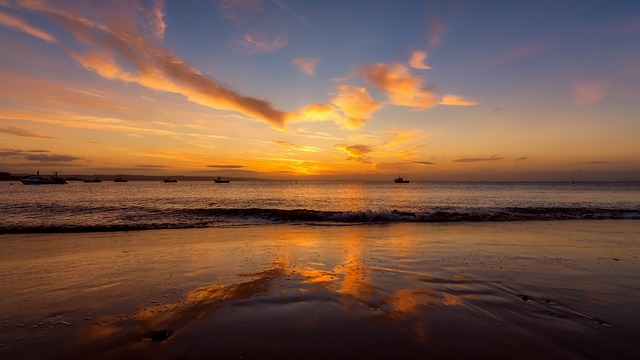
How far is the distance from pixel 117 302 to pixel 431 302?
6388 millimetres

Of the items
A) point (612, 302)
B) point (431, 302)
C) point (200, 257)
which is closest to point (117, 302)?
point (200, 257)

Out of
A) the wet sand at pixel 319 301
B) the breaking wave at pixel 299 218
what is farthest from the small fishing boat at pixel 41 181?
the wet sand at pixel 319 301

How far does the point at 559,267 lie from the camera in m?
9.67

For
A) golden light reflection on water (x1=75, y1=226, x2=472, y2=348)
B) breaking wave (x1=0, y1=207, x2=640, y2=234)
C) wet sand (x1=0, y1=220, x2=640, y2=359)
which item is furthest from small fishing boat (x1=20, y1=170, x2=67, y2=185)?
golden light reflection on water (x1=75, y1=226, x2=472, y2=348)

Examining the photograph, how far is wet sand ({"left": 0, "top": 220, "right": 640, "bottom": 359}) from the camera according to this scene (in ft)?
15.7

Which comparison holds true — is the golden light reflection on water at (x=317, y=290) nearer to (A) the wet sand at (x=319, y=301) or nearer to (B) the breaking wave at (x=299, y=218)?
(A) the wet sand at (x=319, y=301)

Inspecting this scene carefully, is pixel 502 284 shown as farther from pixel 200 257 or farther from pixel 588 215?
pixel 588 215

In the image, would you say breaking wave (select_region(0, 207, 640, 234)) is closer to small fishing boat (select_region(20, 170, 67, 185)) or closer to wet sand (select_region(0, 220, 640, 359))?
wet sand (select_region(0, 220, 640, 359))

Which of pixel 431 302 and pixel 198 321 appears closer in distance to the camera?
pixel 198 321

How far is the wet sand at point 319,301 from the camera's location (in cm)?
479

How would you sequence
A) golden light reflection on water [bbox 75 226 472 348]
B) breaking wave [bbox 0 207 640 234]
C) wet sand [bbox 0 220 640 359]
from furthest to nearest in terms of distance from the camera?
breaking wave [bbox 0 207 640 234] < golden light reflection on water [bbox 75 226 472 348] < wet sand [bbox 0 220 640 359]

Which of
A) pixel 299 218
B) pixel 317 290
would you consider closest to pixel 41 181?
pixel 299 218

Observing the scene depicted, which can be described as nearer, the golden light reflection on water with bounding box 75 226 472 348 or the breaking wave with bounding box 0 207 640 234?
the golden light reflection on water with bounding box 75 226 472 348

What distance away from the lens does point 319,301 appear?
6.73 meters
